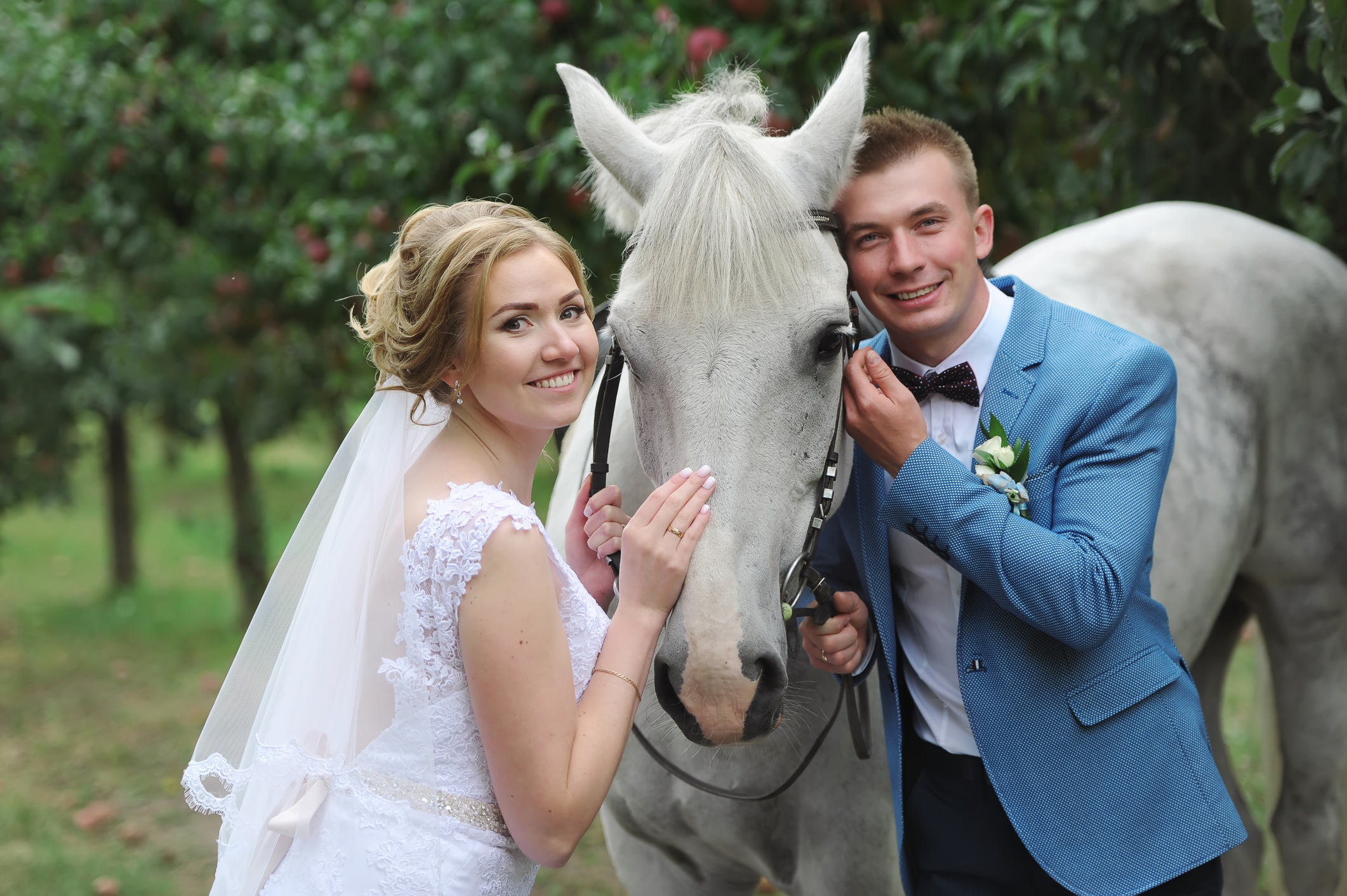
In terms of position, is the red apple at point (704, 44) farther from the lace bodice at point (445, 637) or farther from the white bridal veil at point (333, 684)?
the lace bodice at point (445, 637)

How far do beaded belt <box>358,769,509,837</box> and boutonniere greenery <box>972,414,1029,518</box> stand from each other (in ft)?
3.13

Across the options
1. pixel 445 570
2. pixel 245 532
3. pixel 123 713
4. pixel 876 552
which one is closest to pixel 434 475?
pixel 445 570

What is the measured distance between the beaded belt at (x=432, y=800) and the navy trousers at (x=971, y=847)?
84 cm

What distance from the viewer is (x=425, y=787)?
1700 millimetres

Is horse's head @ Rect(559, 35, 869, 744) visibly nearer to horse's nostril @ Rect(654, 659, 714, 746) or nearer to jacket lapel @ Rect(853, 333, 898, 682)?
horse's nostril @ Rect(654, 659, 714, 746)

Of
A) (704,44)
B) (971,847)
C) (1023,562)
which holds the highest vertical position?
(704,44)

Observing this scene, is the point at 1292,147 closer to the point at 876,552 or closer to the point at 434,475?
the point at 876,552

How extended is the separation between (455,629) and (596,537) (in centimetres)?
43

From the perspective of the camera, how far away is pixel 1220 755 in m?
3.47

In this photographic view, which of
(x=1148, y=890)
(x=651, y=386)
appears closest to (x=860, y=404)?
(x=651, y=386)

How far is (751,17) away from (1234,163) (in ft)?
5.48

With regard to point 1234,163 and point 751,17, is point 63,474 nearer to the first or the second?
point 751,17

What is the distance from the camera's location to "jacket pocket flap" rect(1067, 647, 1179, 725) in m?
1.88

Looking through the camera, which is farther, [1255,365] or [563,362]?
[1255,365]
